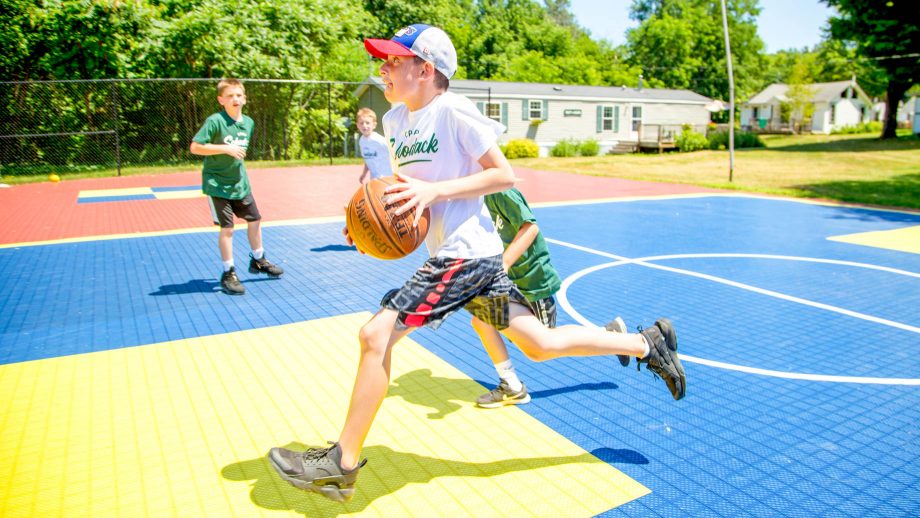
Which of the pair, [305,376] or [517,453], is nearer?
[517,453]

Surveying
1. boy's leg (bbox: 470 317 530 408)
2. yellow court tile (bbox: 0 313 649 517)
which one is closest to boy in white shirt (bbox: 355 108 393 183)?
yellow court tile (bbox: 0 313 649 517)

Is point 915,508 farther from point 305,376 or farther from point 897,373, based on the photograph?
point 305,376

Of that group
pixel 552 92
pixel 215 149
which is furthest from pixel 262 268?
pixel 552 92

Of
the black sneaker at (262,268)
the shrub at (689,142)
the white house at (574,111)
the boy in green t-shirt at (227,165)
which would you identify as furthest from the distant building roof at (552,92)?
the boy in green t-shirt at (227,165)

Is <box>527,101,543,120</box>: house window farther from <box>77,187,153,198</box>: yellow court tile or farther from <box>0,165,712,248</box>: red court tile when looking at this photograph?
<box>77,187,153,198</box>: yellow court tile

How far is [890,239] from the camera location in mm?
9789

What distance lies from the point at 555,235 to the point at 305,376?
634cm

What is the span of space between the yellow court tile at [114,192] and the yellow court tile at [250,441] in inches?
463

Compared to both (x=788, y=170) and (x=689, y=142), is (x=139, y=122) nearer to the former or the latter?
(x=788, y=170)

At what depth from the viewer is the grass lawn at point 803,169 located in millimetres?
17141

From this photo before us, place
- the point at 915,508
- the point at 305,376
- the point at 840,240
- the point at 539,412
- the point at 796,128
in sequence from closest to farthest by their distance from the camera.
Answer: the point at 915,508 < the point at 539,412 < the point at 305,376 < the point at 840,240 < the point at 796,128

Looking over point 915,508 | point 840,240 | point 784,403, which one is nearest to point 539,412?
point 784,403

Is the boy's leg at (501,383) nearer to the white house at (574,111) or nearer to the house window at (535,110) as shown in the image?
the white house at (574,111)

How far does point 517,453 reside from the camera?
337 cm
